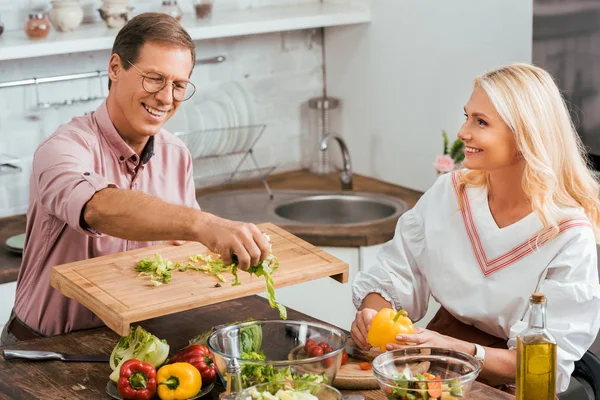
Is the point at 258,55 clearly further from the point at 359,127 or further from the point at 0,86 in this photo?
the point at 0,86

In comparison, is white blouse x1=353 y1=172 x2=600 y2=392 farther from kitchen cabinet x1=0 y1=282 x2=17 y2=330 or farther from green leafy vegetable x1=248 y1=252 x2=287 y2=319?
kitchen cabinet x1=0 y1=282 x2=17 y2=330

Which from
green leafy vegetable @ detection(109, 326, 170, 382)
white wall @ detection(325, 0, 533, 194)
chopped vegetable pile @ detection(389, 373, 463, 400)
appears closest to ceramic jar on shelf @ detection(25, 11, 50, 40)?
white wall @ detection(325, 0, 533, 194)

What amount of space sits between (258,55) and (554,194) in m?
2.12

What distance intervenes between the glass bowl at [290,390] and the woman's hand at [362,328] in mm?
449

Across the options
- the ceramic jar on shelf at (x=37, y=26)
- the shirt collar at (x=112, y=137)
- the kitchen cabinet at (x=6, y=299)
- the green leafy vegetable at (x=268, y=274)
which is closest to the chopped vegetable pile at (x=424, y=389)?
the green leafy vegetable at (x=268, y=274)

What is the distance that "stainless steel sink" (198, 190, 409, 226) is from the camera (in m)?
4.05

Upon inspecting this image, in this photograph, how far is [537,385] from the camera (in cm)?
185

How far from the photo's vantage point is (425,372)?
6.79 feet

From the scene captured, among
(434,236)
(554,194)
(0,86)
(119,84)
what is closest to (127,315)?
(119,84)

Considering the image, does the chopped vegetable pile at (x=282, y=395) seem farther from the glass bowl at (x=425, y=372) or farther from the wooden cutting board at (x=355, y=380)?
the wooden cutting board at (x=355, y=380)

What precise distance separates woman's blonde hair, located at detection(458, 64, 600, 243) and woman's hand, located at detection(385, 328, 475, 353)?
36 centimetres

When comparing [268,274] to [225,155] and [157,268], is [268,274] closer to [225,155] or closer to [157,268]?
[157,268]

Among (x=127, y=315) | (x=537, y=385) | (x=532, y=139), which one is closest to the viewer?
(x=537, y=385)

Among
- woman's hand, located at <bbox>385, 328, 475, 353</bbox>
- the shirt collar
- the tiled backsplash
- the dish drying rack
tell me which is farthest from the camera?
the dish drying rack
